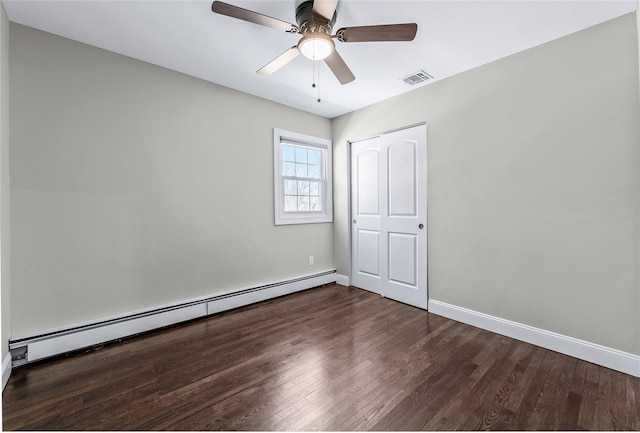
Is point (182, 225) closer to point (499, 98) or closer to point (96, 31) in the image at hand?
point (96, 31)

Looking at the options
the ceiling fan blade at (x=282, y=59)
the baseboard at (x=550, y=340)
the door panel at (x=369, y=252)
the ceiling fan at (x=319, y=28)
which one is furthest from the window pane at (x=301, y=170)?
the baseboard at (x=550, y=340)

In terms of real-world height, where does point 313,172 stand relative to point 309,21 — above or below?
below

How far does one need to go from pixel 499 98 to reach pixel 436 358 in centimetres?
243

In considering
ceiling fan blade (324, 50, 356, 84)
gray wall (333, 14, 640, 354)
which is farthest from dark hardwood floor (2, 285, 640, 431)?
ceiling fan blade (324, 50, 356, 84)

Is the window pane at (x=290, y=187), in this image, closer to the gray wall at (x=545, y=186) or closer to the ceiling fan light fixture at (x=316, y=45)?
the gray wall at (x=545, y=186)

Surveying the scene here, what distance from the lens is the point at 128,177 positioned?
2.62 m

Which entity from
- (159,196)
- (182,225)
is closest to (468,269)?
(182,225)

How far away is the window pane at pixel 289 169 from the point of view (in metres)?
3.91

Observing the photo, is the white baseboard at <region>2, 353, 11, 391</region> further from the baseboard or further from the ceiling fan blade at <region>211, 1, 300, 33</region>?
the baseboard

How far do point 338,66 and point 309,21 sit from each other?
15.9 inches

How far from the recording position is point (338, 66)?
2.23 m

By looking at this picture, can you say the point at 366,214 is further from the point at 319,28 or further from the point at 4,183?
the point at 4,183

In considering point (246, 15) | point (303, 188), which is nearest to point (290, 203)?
point (303, 188)

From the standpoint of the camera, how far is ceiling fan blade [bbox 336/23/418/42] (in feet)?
5.88
